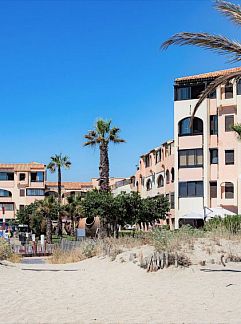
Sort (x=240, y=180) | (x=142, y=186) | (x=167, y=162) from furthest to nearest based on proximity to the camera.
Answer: (x=142, y=186), (x=167, y=162), (x=240, y=180)

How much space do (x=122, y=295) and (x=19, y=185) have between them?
7778cm

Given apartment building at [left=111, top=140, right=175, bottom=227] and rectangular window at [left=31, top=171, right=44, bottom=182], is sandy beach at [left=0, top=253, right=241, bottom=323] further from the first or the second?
rectangular window at [left=31, top=171, right=44, bottom=182]

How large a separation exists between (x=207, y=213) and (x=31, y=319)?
35.9 meters

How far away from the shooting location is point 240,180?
4956 centimetres

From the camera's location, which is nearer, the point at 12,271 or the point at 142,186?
the point at 12,271

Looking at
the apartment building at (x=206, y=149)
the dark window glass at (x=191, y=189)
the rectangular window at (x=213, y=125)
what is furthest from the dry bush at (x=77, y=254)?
the rectangular window at (x=213, y=125)

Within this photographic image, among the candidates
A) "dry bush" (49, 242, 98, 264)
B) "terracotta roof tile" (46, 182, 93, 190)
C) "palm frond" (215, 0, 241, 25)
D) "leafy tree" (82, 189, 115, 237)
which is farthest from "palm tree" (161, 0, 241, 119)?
"terracotta roof tile" (46, 182, 93, 190)

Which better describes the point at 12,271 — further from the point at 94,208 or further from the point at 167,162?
the point at 167,162


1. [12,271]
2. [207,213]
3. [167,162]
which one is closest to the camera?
[12,271]

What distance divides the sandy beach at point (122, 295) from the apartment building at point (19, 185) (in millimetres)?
70734

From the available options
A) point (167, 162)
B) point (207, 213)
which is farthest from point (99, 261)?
point (167, 162)

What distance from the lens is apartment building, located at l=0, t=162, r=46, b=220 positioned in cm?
9044

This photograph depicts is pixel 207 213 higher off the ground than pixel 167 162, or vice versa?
pixel 167 162

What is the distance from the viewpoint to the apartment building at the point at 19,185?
90.4 meters
